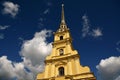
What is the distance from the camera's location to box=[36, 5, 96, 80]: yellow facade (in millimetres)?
26516

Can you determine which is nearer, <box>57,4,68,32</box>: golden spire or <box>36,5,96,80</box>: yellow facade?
<box>36,5,96,80</box>: yellow facade

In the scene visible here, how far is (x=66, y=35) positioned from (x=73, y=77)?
35.9ft

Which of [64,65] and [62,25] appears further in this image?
[62,25]

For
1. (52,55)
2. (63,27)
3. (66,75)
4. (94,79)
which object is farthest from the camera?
(63,27)

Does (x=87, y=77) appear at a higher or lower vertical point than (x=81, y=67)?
lower

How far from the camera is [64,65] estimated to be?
2895 cm

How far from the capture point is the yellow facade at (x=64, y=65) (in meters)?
26.5

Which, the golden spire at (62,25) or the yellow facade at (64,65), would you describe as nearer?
the yellow facade at (64,65)

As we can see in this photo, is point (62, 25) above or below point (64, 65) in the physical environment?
above

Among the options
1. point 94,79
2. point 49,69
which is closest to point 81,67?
point 94,79

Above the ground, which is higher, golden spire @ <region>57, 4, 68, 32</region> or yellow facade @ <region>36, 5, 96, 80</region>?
golden spire @ <region>57, 4, 68, 32</region>

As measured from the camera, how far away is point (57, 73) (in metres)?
28.3

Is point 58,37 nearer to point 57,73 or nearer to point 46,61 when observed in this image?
point 46,61

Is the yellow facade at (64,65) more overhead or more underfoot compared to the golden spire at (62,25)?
more underfoot
